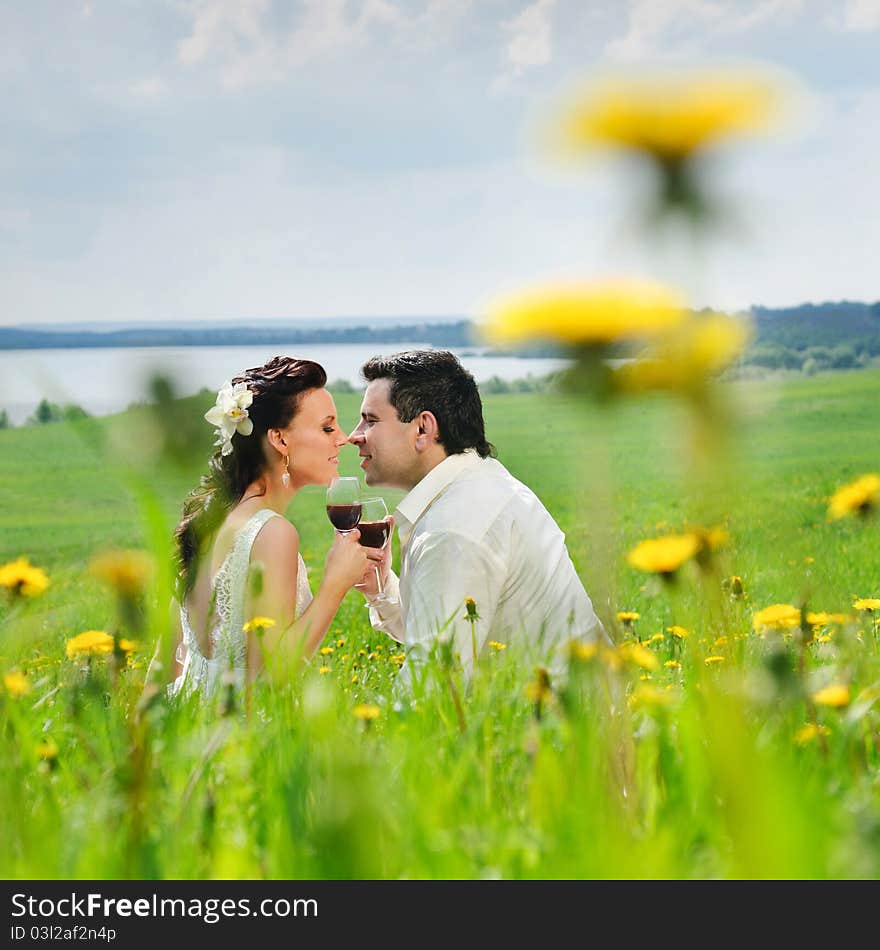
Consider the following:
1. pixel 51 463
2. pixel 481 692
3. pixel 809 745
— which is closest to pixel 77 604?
pixel 481 692

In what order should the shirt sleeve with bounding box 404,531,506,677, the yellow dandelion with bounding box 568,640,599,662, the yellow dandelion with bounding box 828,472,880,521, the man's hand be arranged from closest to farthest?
the yellow dandelion with bounding box 568,640,599,662
the yellow dandelion with bounding box 828,472,880,521
the shirt sleeve with bounding box 404,531,506,677
the man's hand

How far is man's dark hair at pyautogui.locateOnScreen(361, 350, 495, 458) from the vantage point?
13.0 ft

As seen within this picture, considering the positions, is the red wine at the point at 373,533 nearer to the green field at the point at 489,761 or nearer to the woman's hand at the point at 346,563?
the woman's hand at the point at 346,563

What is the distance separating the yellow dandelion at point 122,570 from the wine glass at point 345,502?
2.58 meters

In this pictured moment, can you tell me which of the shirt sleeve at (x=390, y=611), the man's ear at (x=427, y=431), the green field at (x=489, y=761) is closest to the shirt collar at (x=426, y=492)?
the man's ear at (x=427, y=431)

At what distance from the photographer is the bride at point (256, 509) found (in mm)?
3896

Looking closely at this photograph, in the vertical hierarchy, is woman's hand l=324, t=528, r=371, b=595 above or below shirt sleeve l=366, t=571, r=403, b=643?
above

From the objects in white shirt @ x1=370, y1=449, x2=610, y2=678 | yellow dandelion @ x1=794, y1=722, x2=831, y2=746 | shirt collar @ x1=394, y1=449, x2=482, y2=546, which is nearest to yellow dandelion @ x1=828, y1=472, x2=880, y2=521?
yellow dandelion @ x1=794, y1=722, x2=831, y2=746

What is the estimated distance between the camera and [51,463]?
2394 cm

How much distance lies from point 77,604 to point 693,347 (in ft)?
25.7

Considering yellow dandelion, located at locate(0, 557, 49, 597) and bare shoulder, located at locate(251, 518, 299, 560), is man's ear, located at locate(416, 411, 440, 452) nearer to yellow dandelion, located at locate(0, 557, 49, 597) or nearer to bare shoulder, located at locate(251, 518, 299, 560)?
bare shoulder, located at locate(251, 518, 299, 560)

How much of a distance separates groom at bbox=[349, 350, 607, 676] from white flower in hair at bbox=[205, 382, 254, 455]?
1.52ft

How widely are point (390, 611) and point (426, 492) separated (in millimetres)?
719
